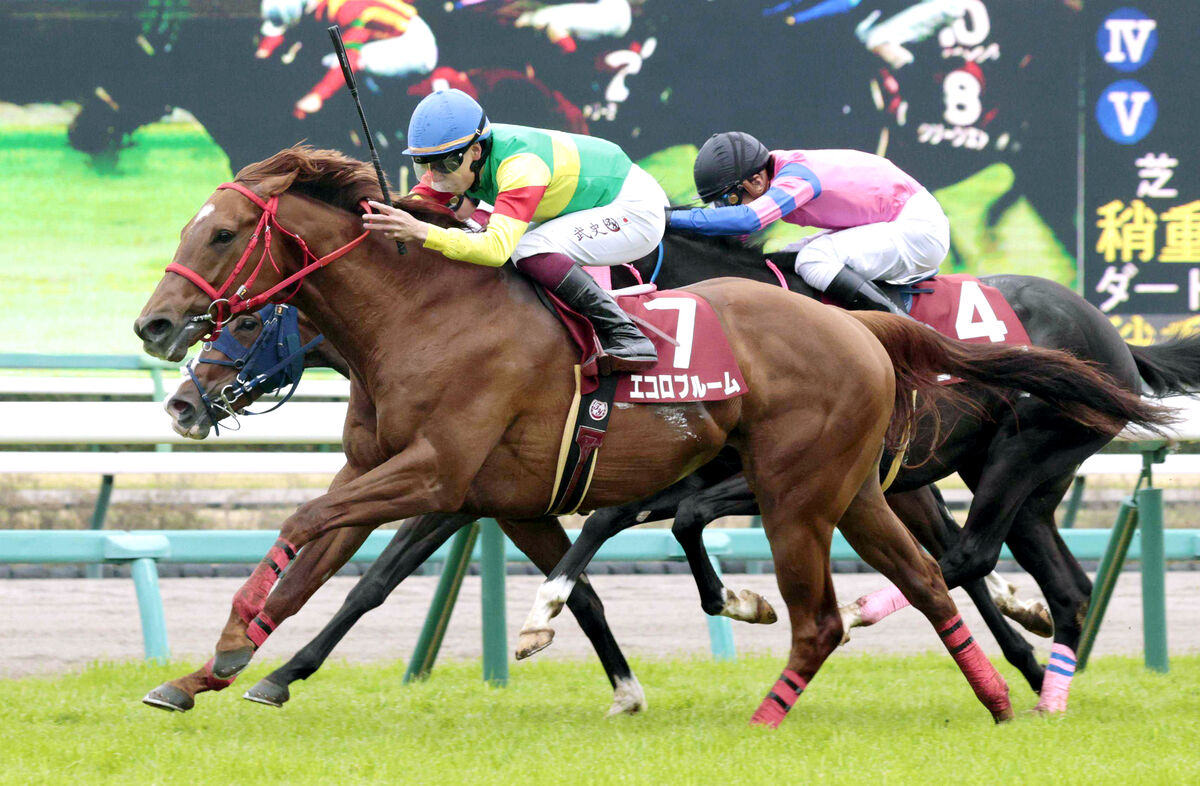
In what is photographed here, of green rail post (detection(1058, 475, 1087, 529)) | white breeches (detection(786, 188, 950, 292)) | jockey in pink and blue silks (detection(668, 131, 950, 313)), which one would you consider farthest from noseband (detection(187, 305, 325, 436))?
green rail post (detection(1058, 475, 1087, 529))

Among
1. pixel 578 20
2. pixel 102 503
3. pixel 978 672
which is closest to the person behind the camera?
pixel 978 672

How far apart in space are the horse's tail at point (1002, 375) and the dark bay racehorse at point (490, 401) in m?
0.08

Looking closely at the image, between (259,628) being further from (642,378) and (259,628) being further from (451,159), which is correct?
(451,159)

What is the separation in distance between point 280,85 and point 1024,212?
4.59 meters

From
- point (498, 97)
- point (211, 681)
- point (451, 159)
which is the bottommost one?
point (211, 681)

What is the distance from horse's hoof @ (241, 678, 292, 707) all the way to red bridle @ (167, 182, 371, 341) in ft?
3.48

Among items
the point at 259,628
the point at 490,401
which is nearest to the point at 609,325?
the point at 490,401

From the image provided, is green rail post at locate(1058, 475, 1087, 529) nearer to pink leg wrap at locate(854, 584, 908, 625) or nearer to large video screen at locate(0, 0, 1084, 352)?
large video screen at locate(0, 0, 1084, 352)

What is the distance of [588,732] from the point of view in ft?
14.9

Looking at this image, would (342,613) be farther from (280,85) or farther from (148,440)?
(280,85)

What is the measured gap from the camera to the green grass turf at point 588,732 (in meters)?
3.89

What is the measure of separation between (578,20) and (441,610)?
5242 millimetres

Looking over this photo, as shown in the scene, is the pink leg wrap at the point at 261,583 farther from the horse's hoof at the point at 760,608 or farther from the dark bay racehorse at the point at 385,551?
the horse's hoof at the point at 760,608

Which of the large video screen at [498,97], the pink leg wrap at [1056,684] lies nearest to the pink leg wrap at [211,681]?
the pink leg wrap at [1056,684]
